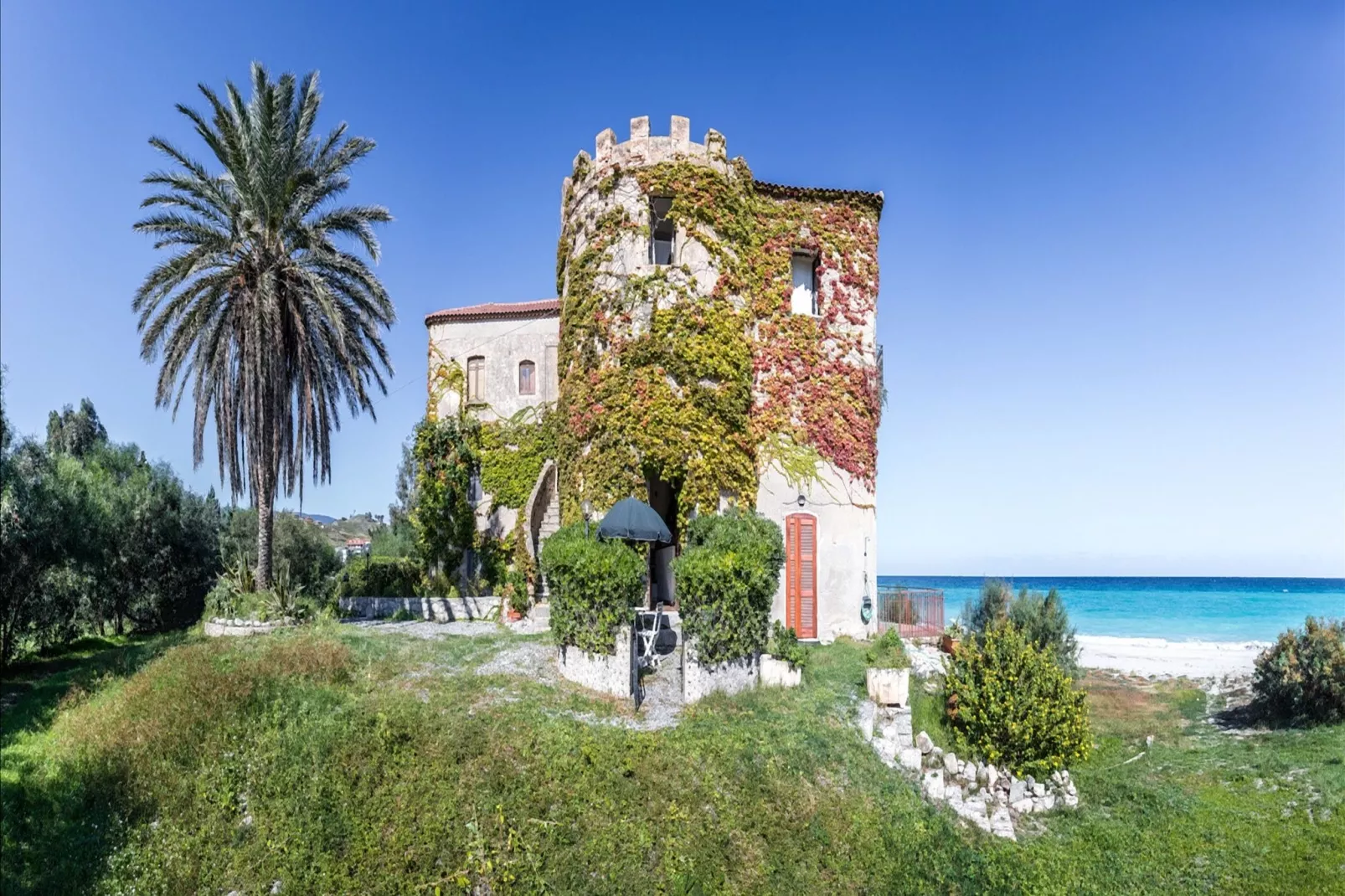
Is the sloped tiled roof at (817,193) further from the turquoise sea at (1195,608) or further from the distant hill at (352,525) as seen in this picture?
the distant hill at (352,525)

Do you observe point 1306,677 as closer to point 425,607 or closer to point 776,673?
point 776,673

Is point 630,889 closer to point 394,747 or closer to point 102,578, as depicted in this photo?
point 394,747

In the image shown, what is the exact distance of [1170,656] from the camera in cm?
3675

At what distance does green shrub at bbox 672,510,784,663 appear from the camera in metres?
13.1

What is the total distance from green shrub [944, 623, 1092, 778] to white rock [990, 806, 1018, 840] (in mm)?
1011

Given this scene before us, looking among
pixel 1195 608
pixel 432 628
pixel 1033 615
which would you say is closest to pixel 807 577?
pixel 1033 615

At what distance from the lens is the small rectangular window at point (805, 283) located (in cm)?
1958

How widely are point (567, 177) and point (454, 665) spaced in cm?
1345

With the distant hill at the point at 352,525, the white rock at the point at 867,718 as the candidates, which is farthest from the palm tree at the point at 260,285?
the distant hill at the point at 352,525

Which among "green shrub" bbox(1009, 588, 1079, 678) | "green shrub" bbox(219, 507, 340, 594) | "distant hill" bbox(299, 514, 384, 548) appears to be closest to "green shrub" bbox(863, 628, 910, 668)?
"green shrub" bbox(1009, 588, 1079, 678)

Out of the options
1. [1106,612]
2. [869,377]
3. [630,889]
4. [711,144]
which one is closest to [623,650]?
[630,889]

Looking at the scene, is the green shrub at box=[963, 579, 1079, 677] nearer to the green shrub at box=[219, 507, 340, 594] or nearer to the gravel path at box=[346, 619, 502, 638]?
the gravel path at box=[346, 619, 502, 638]

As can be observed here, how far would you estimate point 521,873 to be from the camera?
28.1ft

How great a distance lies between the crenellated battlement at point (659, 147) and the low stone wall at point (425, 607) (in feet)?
41.8
